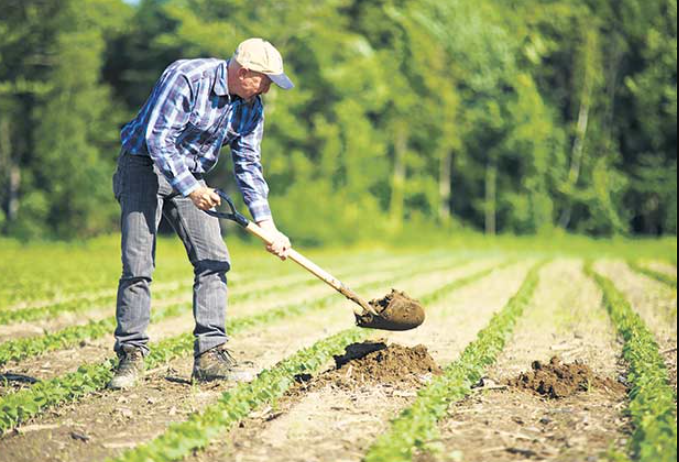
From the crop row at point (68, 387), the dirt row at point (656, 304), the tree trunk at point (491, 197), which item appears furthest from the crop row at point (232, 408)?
the tree trunk at point (491, 197)

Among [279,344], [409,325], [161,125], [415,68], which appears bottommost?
[279,344]

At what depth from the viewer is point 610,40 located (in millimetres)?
34500

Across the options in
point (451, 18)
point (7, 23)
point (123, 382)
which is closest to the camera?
point (123, 382)

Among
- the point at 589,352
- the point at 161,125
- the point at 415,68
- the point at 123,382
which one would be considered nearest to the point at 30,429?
the point at 123,382

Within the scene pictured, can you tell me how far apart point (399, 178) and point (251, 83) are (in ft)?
94.6

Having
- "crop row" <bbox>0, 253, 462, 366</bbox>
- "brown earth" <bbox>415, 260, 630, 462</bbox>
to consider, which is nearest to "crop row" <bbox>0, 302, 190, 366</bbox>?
"crop row" <bbox>0, 253, 462, 366</bbox>

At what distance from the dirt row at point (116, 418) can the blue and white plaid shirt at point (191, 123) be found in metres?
1.41

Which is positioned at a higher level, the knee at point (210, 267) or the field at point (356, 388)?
the knee at point (210, 267)

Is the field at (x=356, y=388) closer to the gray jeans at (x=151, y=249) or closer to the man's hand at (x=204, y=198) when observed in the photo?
the gray jeans at (x=151, y=249)

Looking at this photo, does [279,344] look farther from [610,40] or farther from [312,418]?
[610,40]

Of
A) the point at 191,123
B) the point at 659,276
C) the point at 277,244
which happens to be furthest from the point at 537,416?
the point at 659,276

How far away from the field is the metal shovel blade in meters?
0.17

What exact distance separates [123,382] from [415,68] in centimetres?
2901

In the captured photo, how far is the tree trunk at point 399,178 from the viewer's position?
113ft
